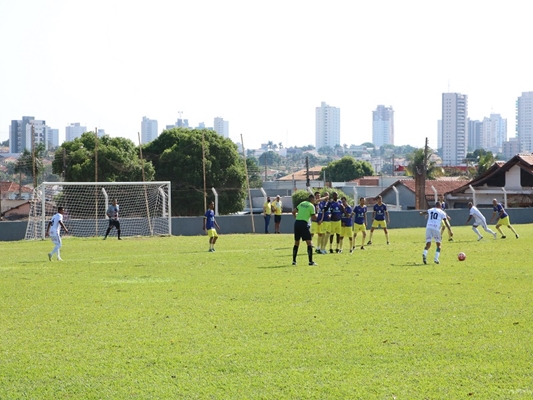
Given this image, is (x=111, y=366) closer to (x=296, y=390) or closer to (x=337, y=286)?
(x=296, y=390)

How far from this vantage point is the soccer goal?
39.2 meters

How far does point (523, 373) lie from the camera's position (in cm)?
899

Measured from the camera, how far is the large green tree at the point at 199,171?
63.9 m

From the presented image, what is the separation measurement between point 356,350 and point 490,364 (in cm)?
167

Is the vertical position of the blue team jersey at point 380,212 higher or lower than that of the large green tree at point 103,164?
lower

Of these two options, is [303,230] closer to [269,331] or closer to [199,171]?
[269,331]

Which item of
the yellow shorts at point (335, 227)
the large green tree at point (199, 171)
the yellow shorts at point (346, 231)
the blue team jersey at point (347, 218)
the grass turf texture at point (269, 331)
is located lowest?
the grass turf texture at point (269, 331)

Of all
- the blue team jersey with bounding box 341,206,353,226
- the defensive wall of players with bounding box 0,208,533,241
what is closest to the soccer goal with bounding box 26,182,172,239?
the defensive wall of players with bounding box 0,208,533,241

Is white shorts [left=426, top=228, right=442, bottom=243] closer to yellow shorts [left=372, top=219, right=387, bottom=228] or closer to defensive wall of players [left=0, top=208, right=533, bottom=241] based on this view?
yellow shorts [left=372, top=219, right=387, bottom=228]

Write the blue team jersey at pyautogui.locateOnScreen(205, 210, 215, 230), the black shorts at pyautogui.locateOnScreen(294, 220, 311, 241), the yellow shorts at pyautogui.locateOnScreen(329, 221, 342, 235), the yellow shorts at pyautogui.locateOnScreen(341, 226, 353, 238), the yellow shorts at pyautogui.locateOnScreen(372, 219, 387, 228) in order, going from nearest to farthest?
the black shorts at pyautogui.locateOnScreen(294, 220, 311, 241) < the yellow shorts at pyautogui.locateOnScreen(329, 221, 342, 235) < the yellow shorts at pyautogui.locateOnScreen(341, 226, 353, 238) < the blue team jersey at pyautogui.locateOnScreen(205, 210, 215, 230) < the yellow shorts at pyautogui.locateOnScreen(372, 219, 387, 228)

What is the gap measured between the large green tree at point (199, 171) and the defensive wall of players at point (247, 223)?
20141 millimetres

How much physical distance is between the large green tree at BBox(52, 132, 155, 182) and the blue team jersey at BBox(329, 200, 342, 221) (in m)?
36.5

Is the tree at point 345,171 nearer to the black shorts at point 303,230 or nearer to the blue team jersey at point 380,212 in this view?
the blue team jersey at point 380,212

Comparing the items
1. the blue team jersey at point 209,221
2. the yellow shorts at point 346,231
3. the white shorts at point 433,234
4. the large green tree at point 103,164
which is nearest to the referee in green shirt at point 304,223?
the white shorts at point 433,234
